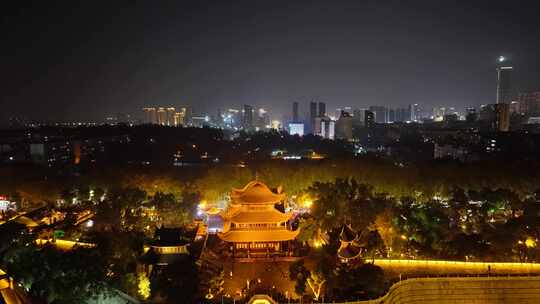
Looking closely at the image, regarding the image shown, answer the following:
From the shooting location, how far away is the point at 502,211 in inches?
850

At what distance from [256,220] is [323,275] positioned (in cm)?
407

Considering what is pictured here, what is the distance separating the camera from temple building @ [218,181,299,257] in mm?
16094

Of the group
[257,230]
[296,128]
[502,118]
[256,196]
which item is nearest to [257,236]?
[257,230]

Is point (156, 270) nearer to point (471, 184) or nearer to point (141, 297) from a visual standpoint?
point (141, 297)

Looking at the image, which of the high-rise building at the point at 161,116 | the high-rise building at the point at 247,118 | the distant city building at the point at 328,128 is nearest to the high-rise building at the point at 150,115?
the high-rise building at the point at 161,116

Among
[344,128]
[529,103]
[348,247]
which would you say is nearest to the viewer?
[348,247]

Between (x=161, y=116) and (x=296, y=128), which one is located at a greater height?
(x=161, y=116)

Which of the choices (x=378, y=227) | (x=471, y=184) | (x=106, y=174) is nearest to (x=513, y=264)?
(x=378, y=227)

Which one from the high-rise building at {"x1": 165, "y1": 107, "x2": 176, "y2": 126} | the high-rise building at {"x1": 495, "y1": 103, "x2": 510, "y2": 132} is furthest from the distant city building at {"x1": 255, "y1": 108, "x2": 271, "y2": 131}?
the high-rise building at {"x1": 495, "y1": 103, "x2": 510, "y2": 132}

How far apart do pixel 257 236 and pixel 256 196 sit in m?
1.73

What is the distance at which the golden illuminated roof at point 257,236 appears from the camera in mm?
16078

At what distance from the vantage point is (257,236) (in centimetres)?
1619

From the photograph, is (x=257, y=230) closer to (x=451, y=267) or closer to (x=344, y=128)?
(x=451, y=267)

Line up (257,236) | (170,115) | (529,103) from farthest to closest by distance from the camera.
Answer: (170,115), (529,103), (257,236)
